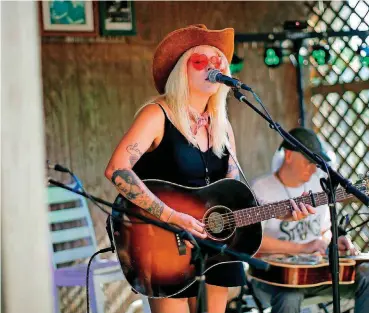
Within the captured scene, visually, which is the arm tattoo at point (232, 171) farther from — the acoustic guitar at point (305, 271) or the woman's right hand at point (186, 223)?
the acoustic guitar at point (305, 271)

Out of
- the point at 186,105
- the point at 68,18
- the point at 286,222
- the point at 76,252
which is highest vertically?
Answer: the point at 68,18

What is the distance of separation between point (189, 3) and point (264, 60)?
0.62m

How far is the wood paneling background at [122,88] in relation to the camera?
416 centimetres

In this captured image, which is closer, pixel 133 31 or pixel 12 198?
pixel 12 198

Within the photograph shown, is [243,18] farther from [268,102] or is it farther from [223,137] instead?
[223,137]

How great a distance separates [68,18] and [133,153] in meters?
2.01

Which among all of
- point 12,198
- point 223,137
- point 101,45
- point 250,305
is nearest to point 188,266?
point 223,137

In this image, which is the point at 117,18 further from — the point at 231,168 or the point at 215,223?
the point at 215,223

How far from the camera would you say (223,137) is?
8.30 ft

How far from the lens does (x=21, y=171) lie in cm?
131

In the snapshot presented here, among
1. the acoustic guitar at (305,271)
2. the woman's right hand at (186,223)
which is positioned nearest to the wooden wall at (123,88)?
the acoustic guitar at (305,271)

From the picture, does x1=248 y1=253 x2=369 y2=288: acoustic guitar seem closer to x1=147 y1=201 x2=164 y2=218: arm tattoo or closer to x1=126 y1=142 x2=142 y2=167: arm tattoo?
x1=147 y1=201 x2=164 y2=218: arm tattoo

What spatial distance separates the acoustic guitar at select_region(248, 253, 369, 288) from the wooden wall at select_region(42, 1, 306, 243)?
1.53 metres

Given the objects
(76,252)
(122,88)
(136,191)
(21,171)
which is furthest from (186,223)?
(122,88)
